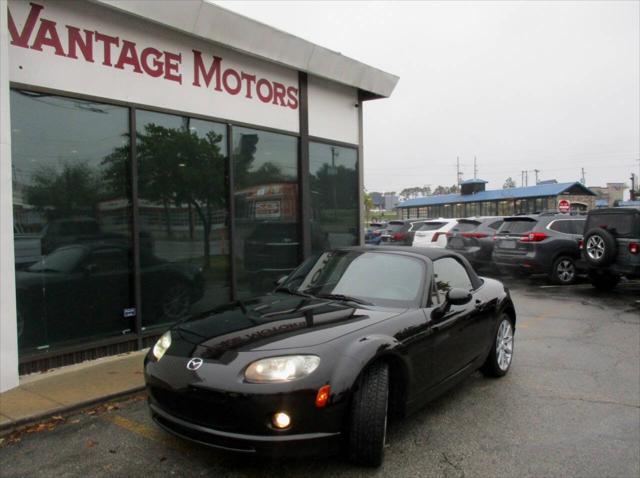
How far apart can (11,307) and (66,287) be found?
0.81m

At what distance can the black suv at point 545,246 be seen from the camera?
11.9 meters

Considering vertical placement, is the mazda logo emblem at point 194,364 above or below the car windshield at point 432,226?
below

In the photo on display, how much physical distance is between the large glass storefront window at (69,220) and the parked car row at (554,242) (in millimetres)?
8754

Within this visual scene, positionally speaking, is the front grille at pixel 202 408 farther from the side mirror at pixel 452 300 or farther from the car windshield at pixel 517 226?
the car windshield at pixel 517 226

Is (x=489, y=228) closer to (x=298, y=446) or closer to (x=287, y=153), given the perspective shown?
(x=287, y=153)

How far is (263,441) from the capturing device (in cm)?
281

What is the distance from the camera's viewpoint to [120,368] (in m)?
5.33

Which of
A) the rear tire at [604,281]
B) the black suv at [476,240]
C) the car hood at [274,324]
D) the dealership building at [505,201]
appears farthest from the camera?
the dealership building at [505,201]

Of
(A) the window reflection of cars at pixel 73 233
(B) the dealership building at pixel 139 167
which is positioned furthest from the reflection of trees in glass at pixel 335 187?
(A) the window reflection of cars at pixel 73 233

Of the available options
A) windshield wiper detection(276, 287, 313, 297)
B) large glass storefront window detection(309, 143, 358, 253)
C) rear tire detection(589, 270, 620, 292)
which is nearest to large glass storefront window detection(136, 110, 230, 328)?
large glass storefront window detection(309, 143, 358, 253)

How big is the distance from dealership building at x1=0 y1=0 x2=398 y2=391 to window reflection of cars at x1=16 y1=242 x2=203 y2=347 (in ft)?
0.04

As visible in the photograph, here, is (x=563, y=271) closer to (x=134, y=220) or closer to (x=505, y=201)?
Answer: (x=134, y=220)

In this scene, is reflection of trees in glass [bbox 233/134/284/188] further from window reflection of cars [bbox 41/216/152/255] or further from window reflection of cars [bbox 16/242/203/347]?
window reflection of cars [bbox 41/216/152/255]

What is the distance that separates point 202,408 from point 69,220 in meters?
3.49
